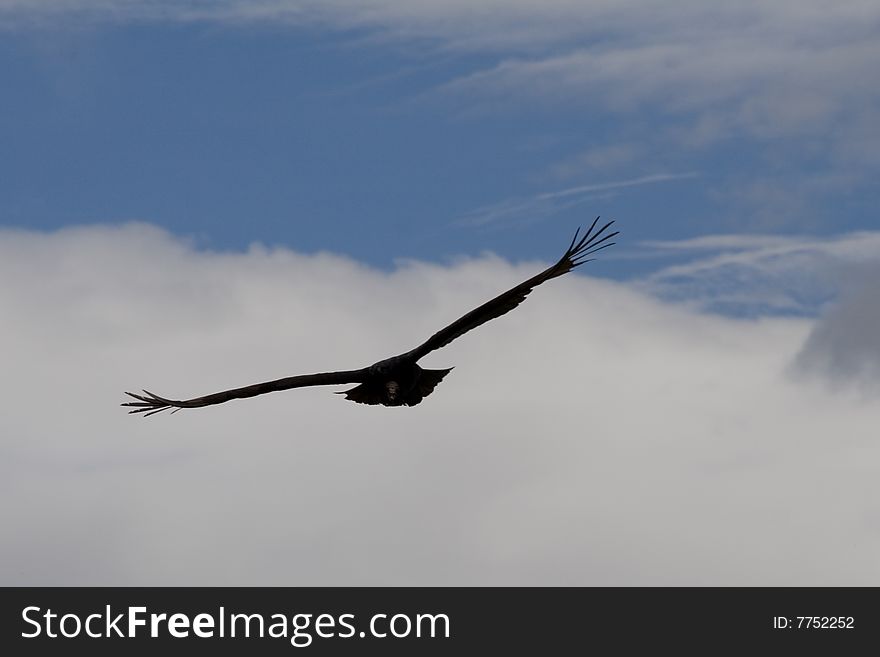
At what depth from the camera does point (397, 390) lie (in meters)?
45.2

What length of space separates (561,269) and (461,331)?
276 cm

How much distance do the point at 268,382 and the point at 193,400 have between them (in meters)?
1.81

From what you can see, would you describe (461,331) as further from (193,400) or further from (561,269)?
(193,400)

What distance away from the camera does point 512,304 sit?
1748 inches

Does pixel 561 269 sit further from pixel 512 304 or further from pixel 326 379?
pixel 326 379

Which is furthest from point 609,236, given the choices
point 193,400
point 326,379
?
point 193,400
